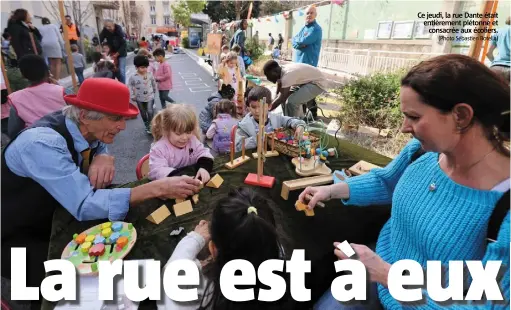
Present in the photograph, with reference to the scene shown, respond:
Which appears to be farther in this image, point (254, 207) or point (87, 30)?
point (87, 30)

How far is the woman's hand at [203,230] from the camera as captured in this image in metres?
1.38

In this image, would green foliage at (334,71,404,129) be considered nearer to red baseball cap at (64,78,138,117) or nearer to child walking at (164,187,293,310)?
red baseball cap at (64,78,138,117)

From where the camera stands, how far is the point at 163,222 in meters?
1.52

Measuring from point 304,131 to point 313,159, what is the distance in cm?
36

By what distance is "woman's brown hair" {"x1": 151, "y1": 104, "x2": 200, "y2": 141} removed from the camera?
216 cm

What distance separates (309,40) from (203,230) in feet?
16.5

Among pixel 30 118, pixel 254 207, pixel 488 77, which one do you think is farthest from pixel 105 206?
pixel 30 118

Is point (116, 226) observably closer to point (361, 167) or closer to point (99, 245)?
point (99, 245)

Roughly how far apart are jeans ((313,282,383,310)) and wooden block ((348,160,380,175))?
0.78 m

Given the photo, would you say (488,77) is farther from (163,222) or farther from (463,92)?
(163,222)

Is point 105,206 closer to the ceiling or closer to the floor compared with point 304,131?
closer to the floor

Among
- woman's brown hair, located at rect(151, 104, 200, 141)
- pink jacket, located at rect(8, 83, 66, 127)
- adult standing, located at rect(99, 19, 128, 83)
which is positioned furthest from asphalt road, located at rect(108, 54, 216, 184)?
woman's brown hair, located at rect(151, 104, 200, 141)

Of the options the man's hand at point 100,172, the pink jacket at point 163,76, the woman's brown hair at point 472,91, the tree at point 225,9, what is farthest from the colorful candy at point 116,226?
the tree at point 225,9

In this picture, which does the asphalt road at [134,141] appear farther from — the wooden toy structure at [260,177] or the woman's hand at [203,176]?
the wooden toy structure at [260,177]
